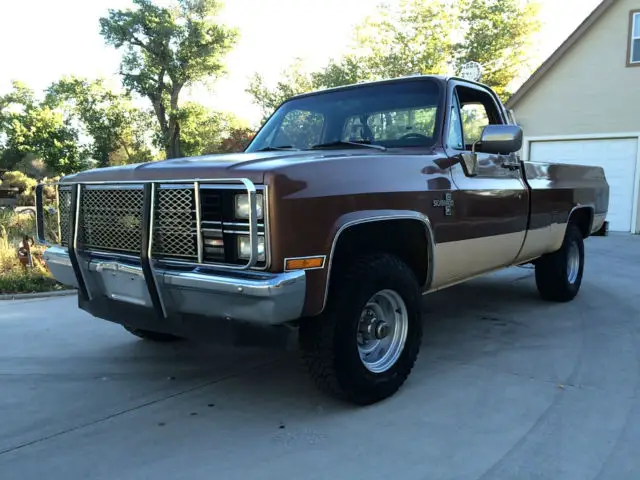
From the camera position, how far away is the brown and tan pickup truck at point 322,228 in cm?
280

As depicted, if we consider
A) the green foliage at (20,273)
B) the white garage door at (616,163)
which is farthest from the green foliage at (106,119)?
the green foliage at (20,273)

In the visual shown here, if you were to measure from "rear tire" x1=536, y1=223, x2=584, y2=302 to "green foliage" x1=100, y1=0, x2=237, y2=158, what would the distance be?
97.5 feet

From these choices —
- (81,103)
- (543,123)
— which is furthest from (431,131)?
(81,103)

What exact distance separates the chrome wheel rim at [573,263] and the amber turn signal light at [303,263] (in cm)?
428

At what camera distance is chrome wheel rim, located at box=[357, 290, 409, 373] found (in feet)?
11.4

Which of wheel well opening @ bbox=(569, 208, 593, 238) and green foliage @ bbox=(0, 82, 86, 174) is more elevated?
green foliage @ bbox=(0, 82, 86, 174)

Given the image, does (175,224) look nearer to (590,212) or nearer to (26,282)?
(26,282)

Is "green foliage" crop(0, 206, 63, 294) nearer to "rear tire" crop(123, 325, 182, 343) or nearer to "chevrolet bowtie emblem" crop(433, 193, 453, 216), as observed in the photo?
"rear tire" crop(123, 325, 182, 343)

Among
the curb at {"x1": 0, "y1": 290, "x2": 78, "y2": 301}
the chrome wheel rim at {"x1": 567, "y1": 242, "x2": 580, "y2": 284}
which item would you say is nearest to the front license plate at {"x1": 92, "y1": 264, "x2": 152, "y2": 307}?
the curb at {"x1": 0, "y1": 290, "x2": 78, "y2": 301}

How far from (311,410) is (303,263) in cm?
106

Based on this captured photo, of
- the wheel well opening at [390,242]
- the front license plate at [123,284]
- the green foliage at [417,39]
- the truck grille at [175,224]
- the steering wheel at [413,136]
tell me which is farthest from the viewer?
the green foliage at [417,39]

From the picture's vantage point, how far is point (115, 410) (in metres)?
3.39

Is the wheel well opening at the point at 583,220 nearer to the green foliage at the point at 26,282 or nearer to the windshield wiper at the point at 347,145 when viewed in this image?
the windshield wiper at the point at 347,145

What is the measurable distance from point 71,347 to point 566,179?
5.03 meters
